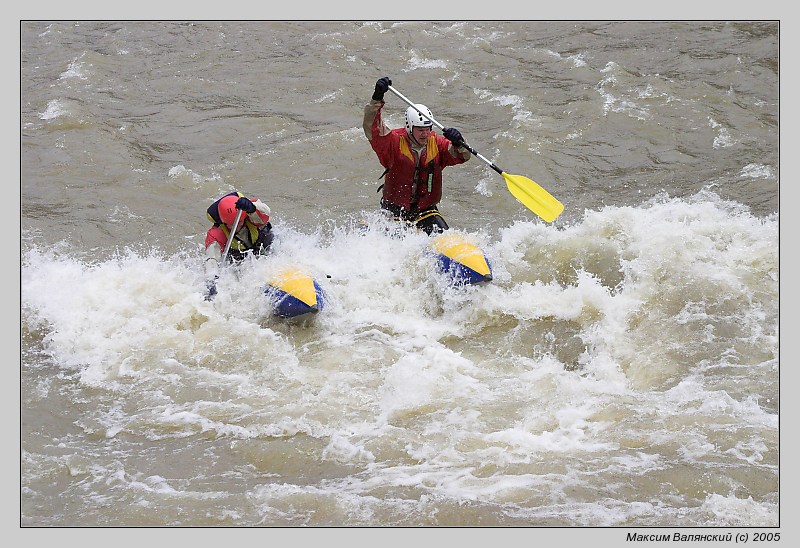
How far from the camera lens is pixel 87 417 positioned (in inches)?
233

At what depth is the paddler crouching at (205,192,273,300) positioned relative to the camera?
280 inches

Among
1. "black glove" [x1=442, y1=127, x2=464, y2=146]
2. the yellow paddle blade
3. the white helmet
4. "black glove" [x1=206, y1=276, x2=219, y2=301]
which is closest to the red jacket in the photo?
the white helmet

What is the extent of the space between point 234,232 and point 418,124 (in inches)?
71.0

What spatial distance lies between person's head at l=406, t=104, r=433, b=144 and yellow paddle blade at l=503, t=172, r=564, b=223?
3.00ft

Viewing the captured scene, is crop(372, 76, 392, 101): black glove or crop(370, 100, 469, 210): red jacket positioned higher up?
crop(372, 76, 392, 101): black glove

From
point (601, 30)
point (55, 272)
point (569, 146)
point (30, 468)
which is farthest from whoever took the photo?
point (601, 30)

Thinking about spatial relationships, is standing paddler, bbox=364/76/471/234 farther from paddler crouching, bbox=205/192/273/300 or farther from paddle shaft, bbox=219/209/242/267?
paddle shaft, bbox=219/209/242/267

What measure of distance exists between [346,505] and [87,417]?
2.11 meters

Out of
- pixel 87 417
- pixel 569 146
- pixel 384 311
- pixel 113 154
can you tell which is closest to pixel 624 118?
pixel 569 146

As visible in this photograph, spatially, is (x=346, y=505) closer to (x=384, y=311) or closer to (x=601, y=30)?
(x=384, y=311)

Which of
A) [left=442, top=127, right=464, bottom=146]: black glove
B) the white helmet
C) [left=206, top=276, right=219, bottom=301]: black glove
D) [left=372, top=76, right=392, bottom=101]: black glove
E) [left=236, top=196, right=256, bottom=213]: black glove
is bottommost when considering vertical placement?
[left=206, top=276, right=219, bottom=301]: black glove

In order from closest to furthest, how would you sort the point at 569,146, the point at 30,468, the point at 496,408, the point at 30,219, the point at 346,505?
the point at 346,505, the point at 30,468, the point at 496,408, the point at 30,219, the point at 569,146

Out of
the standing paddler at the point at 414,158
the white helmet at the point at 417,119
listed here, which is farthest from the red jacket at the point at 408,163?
the white helmet at the point at 417,119

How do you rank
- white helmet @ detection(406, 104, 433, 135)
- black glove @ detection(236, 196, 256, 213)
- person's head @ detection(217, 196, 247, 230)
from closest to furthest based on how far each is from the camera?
black glove @ detection(236, 196, 256, 213) → person's head @ detection(217, 196, 247, 230) → white helmet @ detection(406, 104, 433, 135)
